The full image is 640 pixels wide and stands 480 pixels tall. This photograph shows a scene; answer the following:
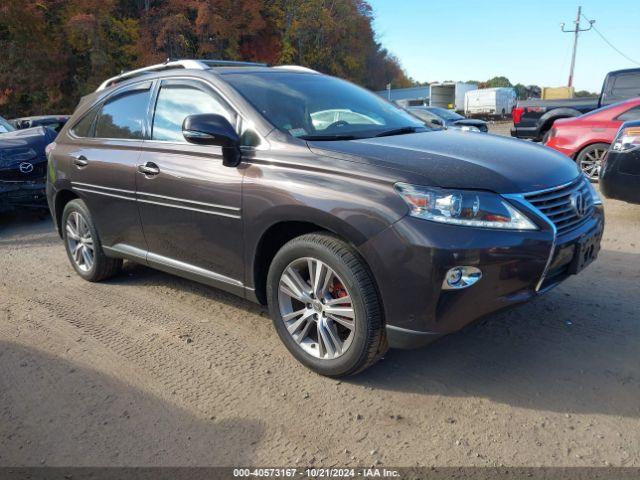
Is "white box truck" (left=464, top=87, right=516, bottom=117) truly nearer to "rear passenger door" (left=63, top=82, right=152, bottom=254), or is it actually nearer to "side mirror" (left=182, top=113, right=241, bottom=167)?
"rear passenger door" (left=63, top=82, right=152, bottom=254)

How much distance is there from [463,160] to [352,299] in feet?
3.11

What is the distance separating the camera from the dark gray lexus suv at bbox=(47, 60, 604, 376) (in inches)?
103

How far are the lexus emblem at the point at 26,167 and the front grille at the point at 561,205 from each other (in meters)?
6.84

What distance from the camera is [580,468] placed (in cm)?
229

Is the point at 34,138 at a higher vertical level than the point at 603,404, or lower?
higher

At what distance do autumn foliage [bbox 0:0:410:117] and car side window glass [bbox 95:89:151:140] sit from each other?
1047 inches

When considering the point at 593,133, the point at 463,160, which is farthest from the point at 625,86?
the point at 463,160

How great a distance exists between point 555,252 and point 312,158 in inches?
53.8

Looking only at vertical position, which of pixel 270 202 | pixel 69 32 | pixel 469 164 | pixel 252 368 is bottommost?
pixel 252 368

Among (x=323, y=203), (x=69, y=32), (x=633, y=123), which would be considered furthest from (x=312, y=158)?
(x=69, y=32)

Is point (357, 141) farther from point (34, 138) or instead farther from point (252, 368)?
point (34, 138)

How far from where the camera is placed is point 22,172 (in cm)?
730

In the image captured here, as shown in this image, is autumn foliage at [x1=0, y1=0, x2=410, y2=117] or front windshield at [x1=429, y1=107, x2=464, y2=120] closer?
front windshield at [x1=429, y1=107, x2=464, y2=120]

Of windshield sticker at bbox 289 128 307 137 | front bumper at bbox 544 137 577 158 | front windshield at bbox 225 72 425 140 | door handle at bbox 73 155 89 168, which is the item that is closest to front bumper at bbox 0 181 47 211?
door handle at bbox 73 155 89 168
